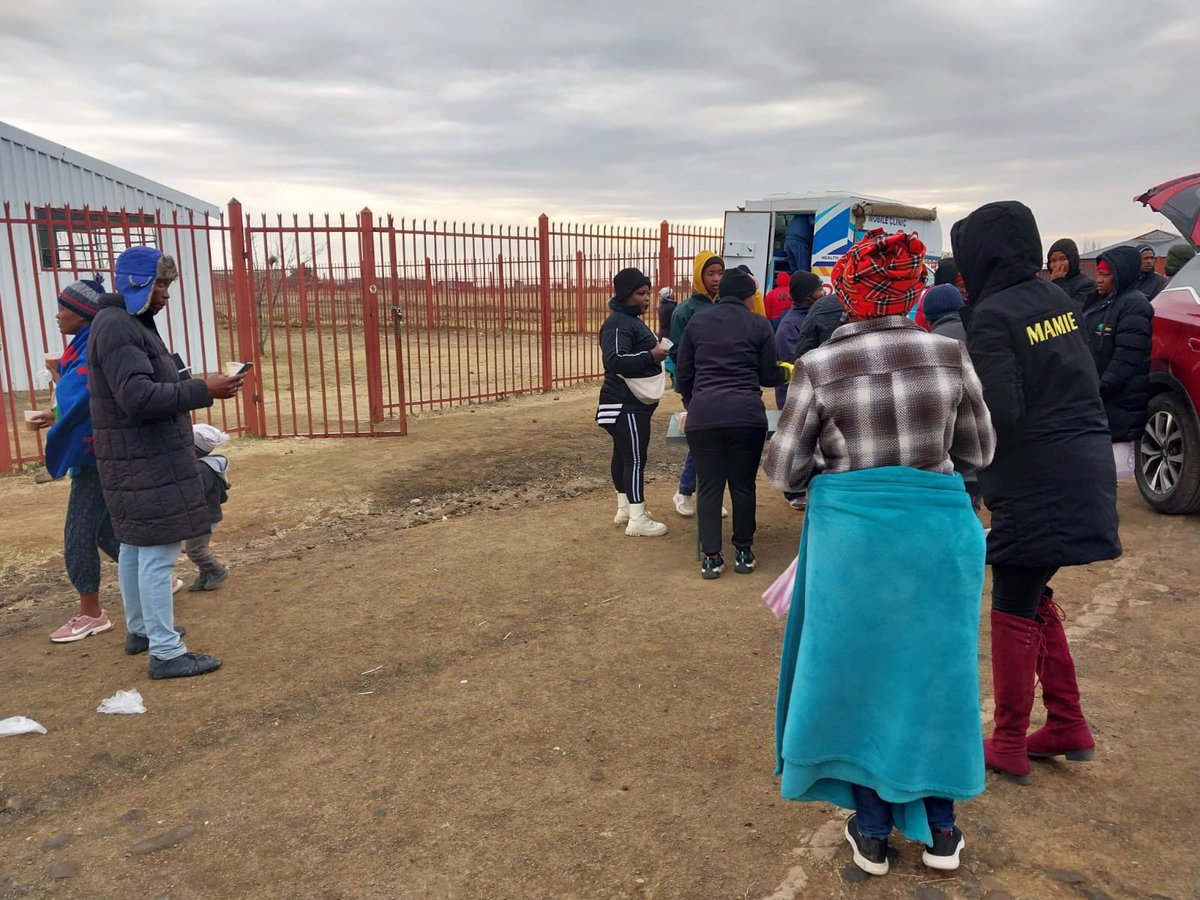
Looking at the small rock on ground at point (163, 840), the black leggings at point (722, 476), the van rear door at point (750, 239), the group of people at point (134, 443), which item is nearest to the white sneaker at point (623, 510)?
the black leggings at point (722, 476)

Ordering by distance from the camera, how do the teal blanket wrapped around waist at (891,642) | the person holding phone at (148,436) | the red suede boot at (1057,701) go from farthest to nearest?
the person holding phone at (148,436) < the red suede boot at (1057,701) < the teal blanket wrapped around waist at (891,642)

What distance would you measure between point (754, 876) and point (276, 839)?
150cm

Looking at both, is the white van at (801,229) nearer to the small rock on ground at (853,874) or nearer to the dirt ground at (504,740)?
the dirt ground at (504,740)

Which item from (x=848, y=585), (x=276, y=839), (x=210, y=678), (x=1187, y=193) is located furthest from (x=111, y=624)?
(x=1187, y=193)

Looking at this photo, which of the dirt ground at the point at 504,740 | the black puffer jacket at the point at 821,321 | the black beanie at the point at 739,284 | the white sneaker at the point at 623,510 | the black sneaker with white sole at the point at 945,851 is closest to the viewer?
the black sneaker with white sole at the point at 945,851

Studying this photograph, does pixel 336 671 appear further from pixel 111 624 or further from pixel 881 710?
pixel 881 710

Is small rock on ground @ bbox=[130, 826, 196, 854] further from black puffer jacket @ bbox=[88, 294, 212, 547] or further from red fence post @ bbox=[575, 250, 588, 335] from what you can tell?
red fence post @ bbox=[575, 250, 588, 335]

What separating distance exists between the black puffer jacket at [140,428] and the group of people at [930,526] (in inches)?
103

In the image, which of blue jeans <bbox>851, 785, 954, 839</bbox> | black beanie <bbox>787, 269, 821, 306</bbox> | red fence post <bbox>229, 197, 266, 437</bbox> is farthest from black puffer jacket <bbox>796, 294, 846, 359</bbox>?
red fence post <bbox>229, 197, 266, 437</bbox>

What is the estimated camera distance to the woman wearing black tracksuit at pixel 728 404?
5.12 m

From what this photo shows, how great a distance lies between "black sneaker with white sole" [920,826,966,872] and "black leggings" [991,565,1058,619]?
73cm

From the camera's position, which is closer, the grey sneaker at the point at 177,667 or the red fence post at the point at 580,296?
the grey sneaker at the point at 177,667

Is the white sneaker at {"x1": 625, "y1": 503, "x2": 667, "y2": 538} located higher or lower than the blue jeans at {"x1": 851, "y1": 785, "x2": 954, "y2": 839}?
lower

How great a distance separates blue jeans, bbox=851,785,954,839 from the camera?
2.53 m
